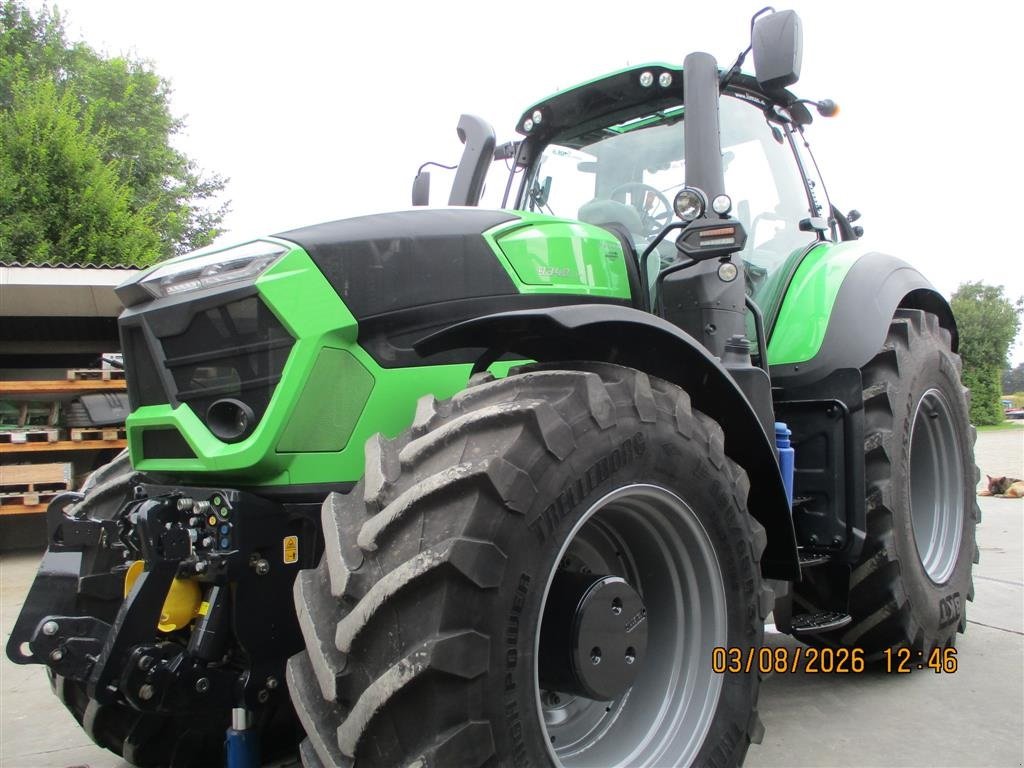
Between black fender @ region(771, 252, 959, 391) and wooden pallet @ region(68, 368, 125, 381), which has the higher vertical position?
black fender @ region(771, 252, 959, 391)

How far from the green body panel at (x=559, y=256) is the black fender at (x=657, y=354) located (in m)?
0.30

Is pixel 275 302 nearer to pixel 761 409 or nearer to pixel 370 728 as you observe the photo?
pixel 370 728

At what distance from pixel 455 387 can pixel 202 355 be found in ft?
2.35

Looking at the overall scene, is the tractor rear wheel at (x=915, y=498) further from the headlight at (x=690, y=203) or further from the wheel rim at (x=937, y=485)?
the headlight at (x=690, y=203)

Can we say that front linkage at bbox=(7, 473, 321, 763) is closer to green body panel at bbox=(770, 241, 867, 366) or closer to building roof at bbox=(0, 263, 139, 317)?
green body panel at bbox=(770, 241, 867, 366)

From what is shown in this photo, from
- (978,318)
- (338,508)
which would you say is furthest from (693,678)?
(978,318)

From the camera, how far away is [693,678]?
2.39 m

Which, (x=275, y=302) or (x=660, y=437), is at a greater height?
(x=275, y=302)

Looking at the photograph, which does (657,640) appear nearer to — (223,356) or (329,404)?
(329,404)

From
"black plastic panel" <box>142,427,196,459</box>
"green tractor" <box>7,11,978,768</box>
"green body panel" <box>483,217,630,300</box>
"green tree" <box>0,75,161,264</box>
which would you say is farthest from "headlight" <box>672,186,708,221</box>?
"green tree" <box>0,75,161,264</box>

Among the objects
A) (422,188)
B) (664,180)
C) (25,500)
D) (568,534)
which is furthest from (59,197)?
(568,534)

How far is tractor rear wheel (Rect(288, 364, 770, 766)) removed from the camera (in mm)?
1655

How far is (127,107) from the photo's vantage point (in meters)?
25.4

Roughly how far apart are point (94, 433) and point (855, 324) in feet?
25.0
